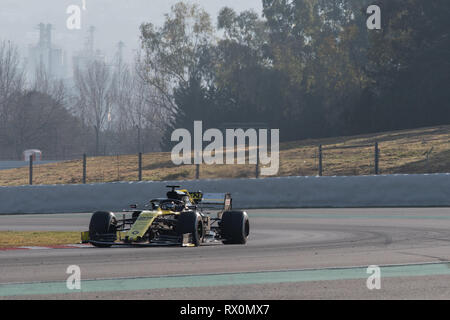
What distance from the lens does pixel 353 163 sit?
34.0 metres

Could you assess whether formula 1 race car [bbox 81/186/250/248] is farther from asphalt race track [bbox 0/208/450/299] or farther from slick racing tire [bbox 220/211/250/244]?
asphalt race track [bbox 0/208/450/299]

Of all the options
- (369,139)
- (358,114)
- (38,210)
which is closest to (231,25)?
(358,114)

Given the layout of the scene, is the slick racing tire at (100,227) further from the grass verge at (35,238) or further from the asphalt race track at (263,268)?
the grass verge at (35,238)

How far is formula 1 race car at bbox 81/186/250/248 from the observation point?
1333cm

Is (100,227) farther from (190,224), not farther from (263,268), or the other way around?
(263,268)

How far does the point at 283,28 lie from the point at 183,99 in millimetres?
12829

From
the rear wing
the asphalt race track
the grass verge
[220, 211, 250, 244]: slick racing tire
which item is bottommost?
the grass verge

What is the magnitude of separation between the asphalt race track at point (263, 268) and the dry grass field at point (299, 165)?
15.7 meters

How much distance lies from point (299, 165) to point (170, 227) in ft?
68.7

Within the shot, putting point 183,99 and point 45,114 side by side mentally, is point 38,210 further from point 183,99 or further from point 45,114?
point 45,114

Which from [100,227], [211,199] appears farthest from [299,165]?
[100,227]

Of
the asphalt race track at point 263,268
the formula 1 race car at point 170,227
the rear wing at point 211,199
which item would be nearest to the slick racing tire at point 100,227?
the formula 1 race car at point 170,227

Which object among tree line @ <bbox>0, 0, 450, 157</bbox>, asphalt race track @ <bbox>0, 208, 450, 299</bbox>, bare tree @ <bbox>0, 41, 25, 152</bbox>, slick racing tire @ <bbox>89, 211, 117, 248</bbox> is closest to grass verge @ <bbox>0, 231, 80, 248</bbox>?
slick racing tire @ <bbox>89, 211, 117, 248</bbox>

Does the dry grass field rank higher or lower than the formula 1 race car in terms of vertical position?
higher
